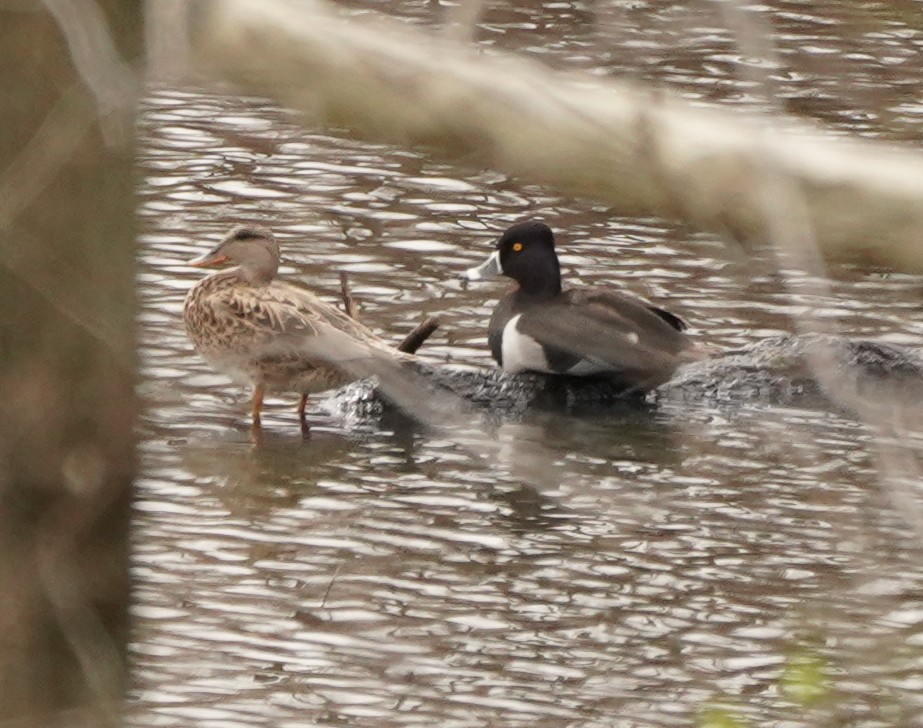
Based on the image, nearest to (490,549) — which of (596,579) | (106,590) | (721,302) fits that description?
(596,579)

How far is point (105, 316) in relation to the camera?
2.71m

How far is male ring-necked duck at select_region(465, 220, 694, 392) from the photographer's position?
30.7ft

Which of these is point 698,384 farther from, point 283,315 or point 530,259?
point 283,315

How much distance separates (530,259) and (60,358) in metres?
7.38

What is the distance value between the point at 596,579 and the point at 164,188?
5.48 m

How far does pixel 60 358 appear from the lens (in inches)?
106

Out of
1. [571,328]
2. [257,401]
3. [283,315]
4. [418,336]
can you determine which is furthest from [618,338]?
[257,401]

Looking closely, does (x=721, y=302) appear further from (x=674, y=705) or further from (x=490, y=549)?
(x=674, y=705)

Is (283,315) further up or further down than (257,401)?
further up

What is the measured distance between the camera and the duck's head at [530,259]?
1000 cm

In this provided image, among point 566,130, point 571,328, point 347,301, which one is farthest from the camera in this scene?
point 571,328

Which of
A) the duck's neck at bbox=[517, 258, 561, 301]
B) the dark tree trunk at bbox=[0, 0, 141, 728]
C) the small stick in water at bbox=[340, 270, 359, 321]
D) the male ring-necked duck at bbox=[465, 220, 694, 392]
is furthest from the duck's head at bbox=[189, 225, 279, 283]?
the dark tree trunk at bbox=[0, 0, 141, 728]

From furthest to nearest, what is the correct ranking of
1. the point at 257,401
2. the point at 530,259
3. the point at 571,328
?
1. the point at 530,259
2. the point at 571,328
3. the point at 257,401

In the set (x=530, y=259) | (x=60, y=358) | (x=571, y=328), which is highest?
(x=60, y=358)
